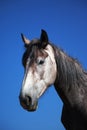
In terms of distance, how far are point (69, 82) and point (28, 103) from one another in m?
0.90

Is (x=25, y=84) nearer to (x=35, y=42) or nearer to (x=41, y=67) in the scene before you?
(x=41, y=67)

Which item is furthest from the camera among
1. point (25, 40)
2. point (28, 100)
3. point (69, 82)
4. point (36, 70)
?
point (25, 40)

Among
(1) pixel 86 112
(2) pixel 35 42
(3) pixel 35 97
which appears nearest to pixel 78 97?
(1) pixel 86 112

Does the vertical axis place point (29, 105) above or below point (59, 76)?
below

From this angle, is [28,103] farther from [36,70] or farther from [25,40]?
[25,40]

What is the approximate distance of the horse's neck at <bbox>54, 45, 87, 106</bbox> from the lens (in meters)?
5.89

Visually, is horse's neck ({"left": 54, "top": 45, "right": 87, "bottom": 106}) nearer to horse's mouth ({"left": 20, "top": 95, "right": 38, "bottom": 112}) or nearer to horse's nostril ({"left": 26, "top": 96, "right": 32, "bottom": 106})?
horse's mouth ({"left": 20, "top": 95, "right": 38, "bottom": 112})

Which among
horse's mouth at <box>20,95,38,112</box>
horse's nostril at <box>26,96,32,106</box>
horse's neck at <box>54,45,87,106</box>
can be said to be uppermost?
horse's neck at <box>54,45,87,106</box>

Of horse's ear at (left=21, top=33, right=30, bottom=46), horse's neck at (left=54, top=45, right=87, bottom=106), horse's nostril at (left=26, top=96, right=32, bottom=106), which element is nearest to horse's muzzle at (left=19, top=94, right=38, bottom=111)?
horse's nostril at (left=26, top=96, right=32, bottom=106)

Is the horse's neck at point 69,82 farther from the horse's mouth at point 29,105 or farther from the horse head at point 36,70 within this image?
the horse's mouth at point 29,105

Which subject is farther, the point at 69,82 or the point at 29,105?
the point at 69,82

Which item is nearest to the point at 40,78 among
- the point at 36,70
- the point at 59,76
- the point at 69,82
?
the point at 36,70

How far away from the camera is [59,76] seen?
5.96 meters

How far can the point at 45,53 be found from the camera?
591cm
